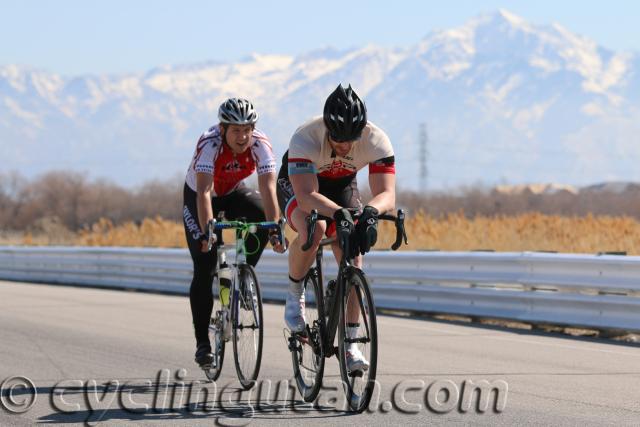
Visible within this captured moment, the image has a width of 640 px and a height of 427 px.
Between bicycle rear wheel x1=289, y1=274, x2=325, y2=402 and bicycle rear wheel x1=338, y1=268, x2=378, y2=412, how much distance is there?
37cm

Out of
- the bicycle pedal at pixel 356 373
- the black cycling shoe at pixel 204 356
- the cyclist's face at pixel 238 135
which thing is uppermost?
the cyclist's face at pixel 238 135

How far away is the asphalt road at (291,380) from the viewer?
8164mm

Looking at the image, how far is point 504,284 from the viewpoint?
15172 millimetres

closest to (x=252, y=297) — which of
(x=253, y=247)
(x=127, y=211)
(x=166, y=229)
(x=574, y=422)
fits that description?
(x=253, y=247)

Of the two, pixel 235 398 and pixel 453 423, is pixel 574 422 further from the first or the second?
pixel 235 398

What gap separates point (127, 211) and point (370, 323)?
74.9m

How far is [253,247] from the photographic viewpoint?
32.0 feet

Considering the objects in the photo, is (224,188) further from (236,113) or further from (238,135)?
(236,113)

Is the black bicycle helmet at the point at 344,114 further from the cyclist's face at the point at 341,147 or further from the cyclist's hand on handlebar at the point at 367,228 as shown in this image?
the cyclist's hand on handlebar at the point at 367,228

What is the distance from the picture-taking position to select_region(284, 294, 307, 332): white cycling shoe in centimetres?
882

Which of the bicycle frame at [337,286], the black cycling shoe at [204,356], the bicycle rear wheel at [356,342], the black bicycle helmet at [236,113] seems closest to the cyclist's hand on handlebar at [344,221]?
the bicycle frame at [337,286]

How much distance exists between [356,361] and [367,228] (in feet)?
2.63

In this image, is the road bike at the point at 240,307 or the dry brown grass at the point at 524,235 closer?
the road bike at the point at 240,307

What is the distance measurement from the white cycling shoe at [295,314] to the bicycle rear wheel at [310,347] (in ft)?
0.16
